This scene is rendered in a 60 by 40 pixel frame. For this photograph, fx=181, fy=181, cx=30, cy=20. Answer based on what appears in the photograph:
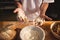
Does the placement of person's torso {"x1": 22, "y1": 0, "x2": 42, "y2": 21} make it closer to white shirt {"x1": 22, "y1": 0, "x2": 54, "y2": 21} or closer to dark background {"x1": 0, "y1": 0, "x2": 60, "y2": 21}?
white shirt {"x1": 22, "y1": 0, "x2": 54, "y2": 21}

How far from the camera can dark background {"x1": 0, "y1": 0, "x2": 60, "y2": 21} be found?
5.58 feet

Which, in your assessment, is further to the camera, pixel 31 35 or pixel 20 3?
pixel 20 3

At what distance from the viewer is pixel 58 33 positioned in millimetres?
1096

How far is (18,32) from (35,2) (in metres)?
0.36

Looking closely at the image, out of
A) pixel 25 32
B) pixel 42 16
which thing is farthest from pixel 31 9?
pixel 25 32

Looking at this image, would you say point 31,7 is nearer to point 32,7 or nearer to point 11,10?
point 32,7

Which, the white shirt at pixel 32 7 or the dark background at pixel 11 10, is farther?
the dark background at pixel 11 10

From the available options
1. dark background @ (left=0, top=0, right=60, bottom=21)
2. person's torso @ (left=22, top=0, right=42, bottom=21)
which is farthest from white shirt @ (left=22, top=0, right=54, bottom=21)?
dark background @ (left=0, top=0, right=60, bottom=21)

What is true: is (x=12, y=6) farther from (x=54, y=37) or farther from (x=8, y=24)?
(x=54, y=37)

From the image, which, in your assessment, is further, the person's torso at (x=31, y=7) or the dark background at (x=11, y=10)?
the dark background at (x=11, y=10)

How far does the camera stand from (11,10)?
70.0 inches

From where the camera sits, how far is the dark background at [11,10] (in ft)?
5.58

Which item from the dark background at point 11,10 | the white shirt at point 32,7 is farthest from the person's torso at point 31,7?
the dark background at point 11,10

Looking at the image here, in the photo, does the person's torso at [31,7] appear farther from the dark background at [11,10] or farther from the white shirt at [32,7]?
the dark background at [11,10]
